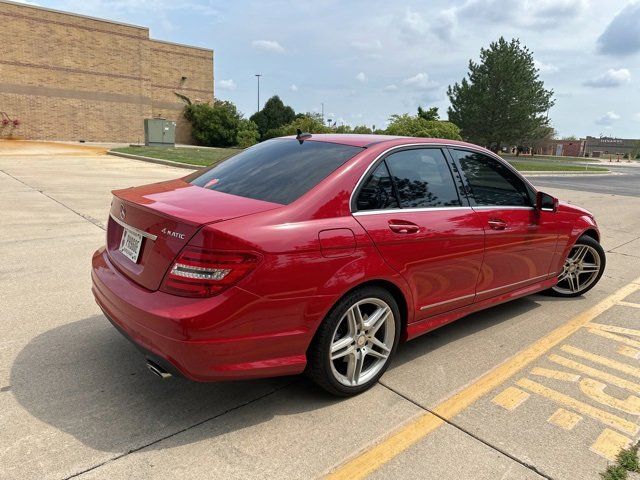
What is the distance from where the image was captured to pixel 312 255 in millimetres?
2508

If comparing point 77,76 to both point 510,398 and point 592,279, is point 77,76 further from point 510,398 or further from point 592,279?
point 510,398

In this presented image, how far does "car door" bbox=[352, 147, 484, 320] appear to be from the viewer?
2.92 meters

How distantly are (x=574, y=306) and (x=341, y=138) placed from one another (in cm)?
311

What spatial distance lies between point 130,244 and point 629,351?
12.6 feet

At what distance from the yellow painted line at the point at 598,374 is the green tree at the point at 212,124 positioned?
3696 centimetres

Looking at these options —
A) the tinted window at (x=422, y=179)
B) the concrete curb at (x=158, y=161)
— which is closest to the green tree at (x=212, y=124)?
the concrete curb at (x=158, y=161)

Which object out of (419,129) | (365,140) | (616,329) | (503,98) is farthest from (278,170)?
(503,98)

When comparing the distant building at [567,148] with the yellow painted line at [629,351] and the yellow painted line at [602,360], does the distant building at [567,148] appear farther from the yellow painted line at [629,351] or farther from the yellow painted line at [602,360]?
the yellow painted line at [602,360]

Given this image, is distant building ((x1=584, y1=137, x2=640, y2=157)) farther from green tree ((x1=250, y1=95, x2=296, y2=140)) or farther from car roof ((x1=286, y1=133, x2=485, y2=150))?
car roof ((x1=286, y1=133, x2=485, y2=150))

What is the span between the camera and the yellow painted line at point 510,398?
9.58ft

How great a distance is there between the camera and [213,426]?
102 inches

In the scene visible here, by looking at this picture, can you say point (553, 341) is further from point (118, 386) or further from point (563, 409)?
point (118, 386)

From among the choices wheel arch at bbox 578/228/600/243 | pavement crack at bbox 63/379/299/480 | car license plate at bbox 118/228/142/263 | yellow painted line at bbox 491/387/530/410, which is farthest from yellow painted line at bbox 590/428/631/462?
car license plate at bbox 118/228/142/263

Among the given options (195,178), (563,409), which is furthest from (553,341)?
(195,178)
